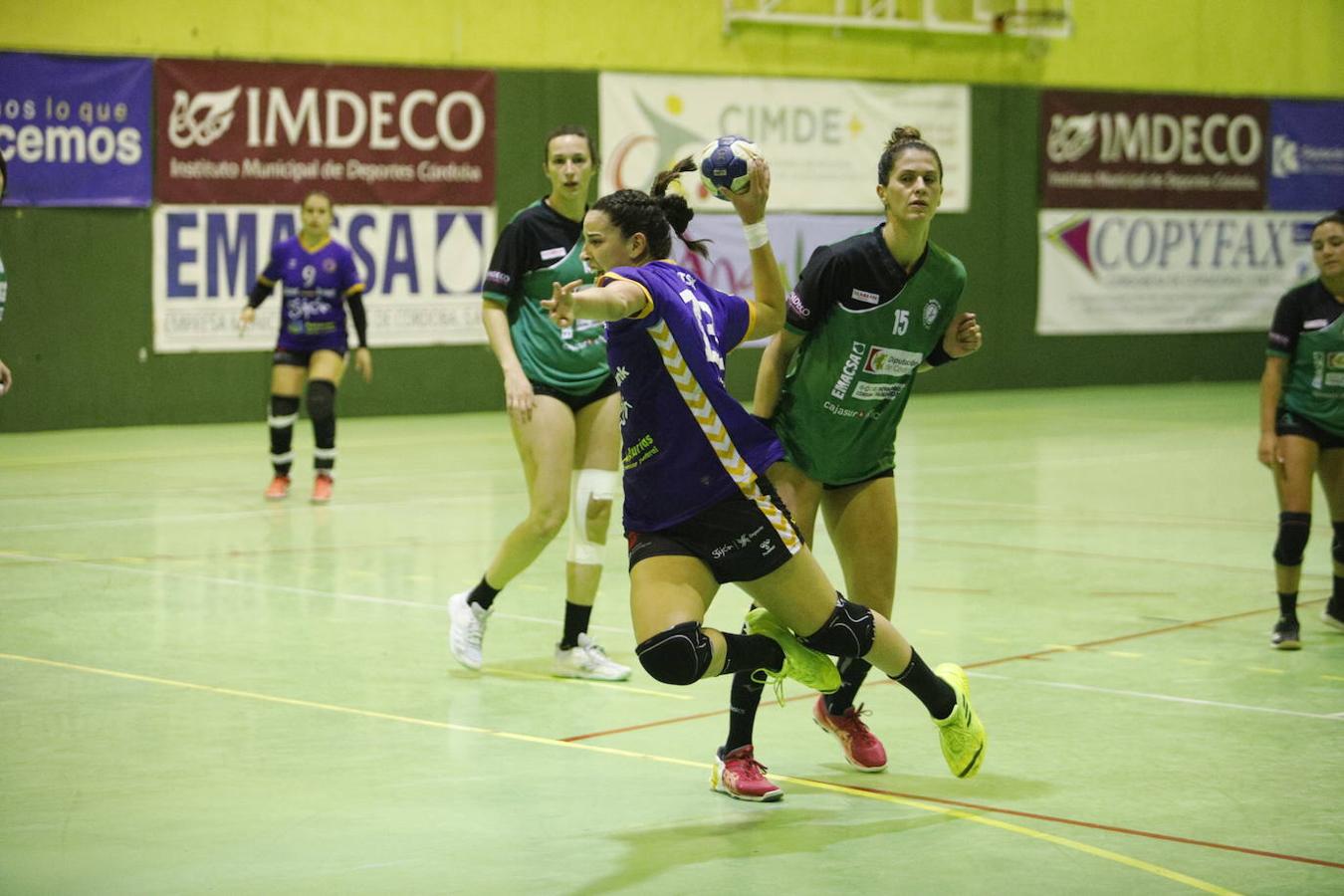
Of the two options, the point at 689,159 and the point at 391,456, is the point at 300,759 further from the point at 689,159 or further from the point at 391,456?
the point at 391,456

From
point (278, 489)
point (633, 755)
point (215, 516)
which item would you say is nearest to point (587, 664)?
point (633, 755)

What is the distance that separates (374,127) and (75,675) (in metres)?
12.8

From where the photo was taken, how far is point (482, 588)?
26.3ft

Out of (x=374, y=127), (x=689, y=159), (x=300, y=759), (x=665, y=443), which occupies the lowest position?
(x=300, y=759)

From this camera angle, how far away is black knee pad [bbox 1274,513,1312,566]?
28.5 feet

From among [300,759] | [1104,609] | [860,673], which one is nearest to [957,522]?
[1104,609]

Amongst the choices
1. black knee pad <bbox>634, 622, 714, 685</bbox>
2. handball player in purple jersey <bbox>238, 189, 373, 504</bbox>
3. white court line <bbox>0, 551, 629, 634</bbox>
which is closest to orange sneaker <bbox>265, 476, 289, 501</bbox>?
handball player in purple jersey <bbox>238, 189, 373, 504</bbox>

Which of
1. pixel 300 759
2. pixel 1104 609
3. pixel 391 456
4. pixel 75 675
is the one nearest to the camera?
pixel 300 759

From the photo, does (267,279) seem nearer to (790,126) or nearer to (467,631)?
(467,631)

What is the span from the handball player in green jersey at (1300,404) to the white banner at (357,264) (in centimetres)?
1215

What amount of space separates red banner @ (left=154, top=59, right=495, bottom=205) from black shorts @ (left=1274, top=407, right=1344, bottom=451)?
12.6m

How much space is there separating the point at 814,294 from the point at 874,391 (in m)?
0.38

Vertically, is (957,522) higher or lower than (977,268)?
lower

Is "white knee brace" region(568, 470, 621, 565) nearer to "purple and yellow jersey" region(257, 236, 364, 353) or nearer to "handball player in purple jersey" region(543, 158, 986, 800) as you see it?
"handball player in purple jersey" region(543, 158, 986, 800)
